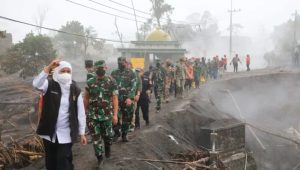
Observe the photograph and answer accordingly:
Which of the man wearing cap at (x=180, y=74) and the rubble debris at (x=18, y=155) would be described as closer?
the rubble debris at (x=18, y=155)

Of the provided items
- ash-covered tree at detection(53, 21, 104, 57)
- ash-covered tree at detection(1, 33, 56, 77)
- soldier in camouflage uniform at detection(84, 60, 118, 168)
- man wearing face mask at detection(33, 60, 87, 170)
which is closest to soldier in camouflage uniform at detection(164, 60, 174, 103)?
soldier in camouflage uniform at detection(84, 60, 118, 168)

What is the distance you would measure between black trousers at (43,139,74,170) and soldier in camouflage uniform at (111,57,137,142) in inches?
133

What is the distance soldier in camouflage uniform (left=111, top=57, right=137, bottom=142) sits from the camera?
8.97m

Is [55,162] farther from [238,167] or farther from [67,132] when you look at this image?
[238,167]

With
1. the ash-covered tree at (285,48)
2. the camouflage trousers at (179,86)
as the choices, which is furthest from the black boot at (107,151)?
the ash-covered tree at (285,48)

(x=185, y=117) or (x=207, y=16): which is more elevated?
(x=207, y=16)

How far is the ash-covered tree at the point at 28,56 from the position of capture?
29219 mm

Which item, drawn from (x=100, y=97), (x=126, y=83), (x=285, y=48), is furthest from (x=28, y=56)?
(x=285, y=48)

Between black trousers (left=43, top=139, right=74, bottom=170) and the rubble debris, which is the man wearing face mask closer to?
black trousers (left=43, top=139, right=74, bottom=170)

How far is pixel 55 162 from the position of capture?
555 cm

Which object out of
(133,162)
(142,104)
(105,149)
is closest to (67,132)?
(105,149)

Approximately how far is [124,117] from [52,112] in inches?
146

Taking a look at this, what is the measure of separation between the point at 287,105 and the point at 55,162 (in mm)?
27996

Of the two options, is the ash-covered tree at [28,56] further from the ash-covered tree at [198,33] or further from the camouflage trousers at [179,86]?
the ash-covered tree at [198,33]
